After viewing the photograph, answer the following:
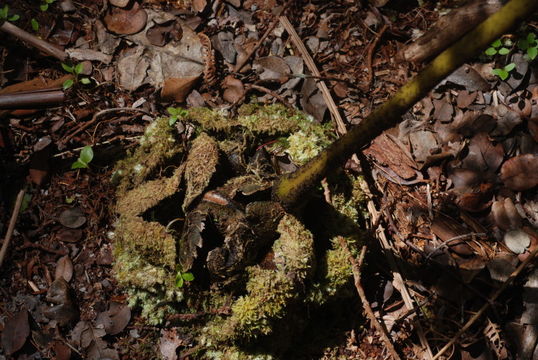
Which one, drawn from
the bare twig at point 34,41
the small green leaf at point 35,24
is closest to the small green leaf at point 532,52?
the bare twig at point 34,41

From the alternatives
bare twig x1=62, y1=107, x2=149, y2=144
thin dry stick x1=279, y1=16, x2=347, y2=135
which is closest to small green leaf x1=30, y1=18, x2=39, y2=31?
bare twig x1=62, y1=107, x2=149, y2=144

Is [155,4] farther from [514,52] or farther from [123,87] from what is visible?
[514,52]

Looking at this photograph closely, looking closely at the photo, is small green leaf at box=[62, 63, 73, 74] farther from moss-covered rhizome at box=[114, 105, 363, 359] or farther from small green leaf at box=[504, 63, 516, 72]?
small green leaf at box=[504, 63, 516, 72]

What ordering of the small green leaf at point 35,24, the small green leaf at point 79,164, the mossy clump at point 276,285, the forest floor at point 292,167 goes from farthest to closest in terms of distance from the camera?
the small green leaf at point 35,24
the small green leaf at point 79,164
the forest floor at point 292,167
the mossy clump at point 276,285

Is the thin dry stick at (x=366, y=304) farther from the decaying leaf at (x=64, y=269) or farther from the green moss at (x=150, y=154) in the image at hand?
the decaying leaf at (x=64, y=269)

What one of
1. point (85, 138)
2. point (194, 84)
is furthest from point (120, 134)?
point (194, 84)
